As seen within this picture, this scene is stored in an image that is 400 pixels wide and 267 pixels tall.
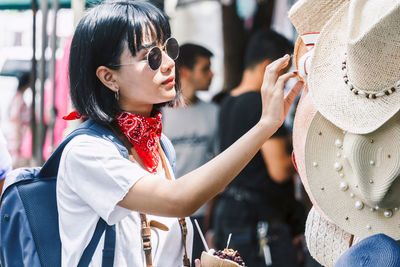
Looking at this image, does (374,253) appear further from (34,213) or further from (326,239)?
(34,213)

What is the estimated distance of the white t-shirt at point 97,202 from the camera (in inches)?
77.5

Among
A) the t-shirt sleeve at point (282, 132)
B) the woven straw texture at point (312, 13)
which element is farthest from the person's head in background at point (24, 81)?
the woven straw texture at point (312, 13)

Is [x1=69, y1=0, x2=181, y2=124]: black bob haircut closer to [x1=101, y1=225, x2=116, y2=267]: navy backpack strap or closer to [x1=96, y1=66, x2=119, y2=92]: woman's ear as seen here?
[x1=96, y1=66, x2=119, y2=92]: woman's ear

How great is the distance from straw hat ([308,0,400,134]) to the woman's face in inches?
20.2

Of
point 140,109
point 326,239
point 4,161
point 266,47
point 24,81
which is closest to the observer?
point 326,239

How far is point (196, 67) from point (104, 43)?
8.82ft

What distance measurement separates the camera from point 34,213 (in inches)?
84.5

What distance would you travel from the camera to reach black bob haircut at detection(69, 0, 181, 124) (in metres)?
2.09

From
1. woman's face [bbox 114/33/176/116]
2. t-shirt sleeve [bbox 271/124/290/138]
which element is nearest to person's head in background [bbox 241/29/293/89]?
t-shirt sleeve [bbox 271/124/290/138]

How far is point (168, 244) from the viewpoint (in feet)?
7.04

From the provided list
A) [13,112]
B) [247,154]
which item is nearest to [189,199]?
[247,154]

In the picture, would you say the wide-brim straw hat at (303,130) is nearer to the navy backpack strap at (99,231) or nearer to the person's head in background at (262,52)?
the navy backpack strap at (99,231)

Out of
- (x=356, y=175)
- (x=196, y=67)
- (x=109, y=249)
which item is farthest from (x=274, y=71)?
(x=196, y=67)

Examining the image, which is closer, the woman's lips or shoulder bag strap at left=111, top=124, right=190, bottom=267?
shoulder bag strap at left=111, top=124, right=190, bottom=267
